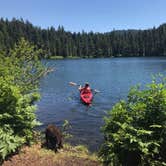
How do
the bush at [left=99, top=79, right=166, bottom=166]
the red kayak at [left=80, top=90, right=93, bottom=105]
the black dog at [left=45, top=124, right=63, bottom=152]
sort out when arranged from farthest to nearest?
the red kayak at [left=80, top=90, right=93, bottom=105]
the black dog at [left=45, top=124, right=63, bottom=152]
the bush at [left=99, top=79, right=166, bottom=166]

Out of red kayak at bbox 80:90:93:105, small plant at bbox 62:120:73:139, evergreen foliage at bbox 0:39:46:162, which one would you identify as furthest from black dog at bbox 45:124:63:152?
red kayak at bbox 80:90:93:105

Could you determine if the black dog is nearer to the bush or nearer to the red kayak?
the bush

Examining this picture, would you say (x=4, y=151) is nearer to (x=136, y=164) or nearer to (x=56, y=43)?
(x=136, y=164)

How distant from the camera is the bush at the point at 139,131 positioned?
8.41 meters

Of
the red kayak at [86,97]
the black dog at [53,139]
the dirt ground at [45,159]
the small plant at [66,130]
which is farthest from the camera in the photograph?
the red kayak at [86,97]

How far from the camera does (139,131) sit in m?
8.34

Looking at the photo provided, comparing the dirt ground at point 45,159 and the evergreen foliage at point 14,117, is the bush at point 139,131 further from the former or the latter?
the evergreen foliage at point 14,117

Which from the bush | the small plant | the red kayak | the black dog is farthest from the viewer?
the red kayak

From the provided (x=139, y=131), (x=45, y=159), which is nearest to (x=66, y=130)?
(x=45, y=159)

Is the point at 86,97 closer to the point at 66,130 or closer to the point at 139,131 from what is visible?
the point at 66,130

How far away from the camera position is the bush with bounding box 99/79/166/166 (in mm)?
8414

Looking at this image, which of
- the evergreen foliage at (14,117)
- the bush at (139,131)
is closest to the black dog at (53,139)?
the evergreen foliage at (14,117)

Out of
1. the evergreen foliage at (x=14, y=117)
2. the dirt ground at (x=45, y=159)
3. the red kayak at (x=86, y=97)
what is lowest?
the red kayak at (x=86, y=97)

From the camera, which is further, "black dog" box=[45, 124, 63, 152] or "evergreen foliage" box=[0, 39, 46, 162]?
"black dog" box=[45, 124, 63, 152]
